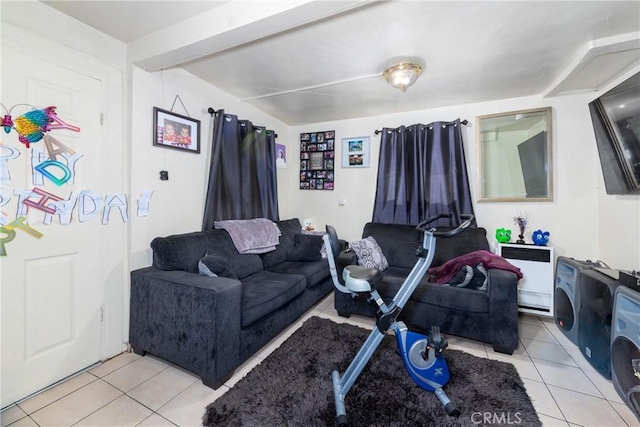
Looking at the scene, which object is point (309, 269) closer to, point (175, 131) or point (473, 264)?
point (473, 264)

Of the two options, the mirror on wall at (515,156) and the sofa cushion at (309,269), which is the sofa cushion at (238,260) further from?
the mirror on wall at (515,156)

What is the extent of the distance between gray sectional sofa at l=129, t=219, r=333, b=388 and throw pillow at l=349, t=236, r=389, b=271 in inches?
24.5

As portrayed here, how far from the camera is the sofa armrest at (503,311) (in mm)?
1990

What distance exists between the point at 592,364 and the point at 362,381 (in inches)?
68.3

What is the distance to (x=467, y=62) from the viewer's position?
220 centimetres

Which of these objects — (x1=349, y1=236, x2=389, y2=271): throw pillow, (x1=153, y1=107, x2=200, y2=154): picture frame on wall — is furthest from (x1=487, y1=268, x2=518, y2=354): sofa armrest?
(x1=153, y1=107, x2=200, y2=154): picture frame on wall

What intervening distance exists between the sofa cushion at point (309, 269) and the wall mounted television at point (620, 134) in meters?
2.76

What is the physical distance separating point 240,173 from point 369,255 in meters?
1.77

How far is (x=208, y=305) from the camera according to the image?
5.33 feet

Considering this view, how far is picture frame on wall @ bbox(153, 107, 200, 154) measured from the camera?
2176 mm

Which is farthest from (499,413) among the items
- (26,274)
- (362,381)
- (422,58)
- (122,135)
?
(122,135)

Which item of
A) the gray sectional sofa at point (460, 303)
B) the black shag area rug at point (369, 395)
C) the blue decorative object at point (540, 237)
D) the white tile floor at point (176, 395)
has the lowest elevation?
the white tile floor at point (176, 395)

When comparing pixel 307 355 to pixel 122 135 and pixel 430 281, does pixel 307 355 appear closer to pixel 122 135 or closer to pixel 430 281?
pixel 430 281

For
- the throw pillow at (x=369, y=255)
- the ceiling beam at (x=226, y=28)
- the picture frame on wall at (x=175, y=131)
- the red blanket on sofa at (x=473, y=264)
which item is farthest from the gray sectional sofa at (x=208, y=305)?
the ceiling beam at (x=226, y=28)
